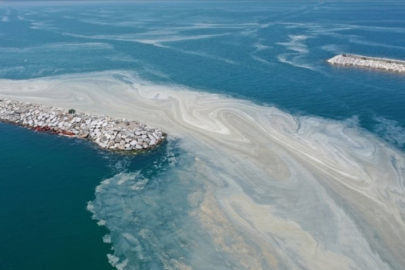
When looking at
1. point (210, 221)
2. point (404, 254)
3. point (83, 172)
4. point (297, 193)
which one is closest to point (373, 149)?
point (297, 193)

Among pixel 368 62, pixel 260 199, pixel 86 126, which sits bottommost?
pixel 260 199

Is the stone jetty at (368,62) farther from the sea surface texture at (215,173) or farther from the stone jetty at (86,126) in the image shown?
the stone jetty at (86,126)

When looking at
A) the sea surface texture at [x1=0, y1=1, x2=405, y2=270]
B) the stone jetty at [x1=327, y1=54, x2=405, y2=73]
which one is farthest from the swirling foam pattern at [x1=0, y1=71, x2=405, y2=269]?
the stone jetty at [x1=327, y1=54, x2=405, y2=73]

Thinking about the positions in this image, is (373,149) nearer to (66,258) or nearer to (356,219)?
(356,219)

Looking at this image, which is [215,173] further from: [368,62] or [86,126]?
[368,62]

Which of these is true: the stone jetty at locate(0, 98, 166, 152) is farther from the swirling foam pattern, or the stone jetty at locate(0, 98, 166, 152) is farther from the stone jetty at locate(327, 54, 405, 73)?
the stone jetty at locate(327, 54, 405, 73)

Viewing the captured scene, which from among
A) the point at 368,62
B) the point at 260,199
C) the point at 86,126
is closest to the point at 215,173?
the point at 260,199

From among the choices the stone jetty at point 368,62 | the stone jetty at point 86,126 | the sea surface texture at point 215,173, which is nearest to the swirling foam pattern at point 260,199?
the sea surface texture at point 215,173
